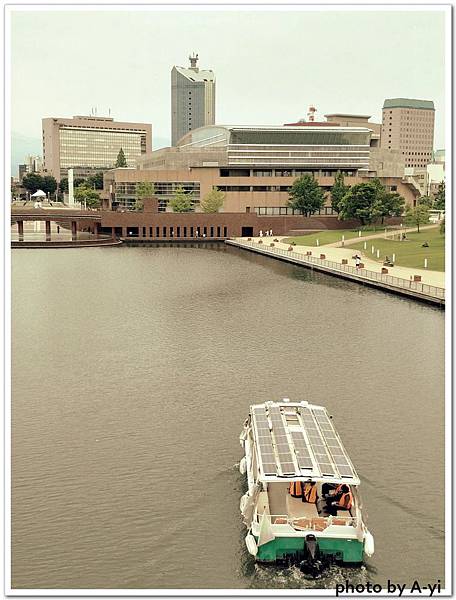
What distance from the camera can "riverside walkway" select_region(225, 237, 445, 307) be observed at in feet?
229

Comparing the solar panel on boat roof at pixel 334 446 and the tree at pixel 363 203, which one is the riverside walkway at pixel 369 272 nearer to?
the tree at pixel 363 203

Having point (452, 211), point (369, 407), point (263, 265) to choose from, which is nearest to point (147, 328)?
point (369, 407)

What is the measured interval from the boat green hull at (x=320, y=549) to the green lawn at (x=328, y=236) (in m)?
115

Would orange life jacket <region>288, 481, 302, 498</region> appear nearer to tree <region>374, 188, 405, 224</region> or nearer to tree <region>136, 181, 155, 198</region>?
tree <region>374, 188, 405, 224</region>

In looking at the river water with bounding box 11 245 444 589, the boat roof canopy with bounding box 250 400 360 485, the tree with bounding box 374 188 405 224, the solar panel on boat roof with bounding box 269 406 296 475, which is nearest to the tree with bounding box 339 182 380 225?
the tree with bounding box 374 188 405 224

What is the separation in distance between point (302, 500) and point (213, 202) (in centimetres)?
14261

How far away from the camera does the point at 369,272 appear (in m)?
85.4

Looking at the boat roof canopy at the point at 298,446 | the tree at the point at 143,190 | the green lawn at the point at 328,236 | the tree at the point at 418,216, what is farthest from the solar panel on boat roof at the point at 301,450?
the tree at the point at 143,190

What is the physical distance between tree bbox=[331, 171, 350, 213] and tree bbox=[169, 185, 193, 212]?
33.4 metres

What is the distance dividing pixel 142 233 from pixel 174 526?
452 feet

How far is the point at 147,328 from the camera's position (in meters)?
57.8

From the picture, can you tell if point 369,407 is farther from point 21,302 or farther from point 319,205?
point 319,205

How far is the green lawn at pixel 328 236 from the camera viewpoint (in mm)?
137875

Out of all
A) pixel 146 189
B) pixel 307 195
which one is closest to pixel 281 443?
pixel 307 195
